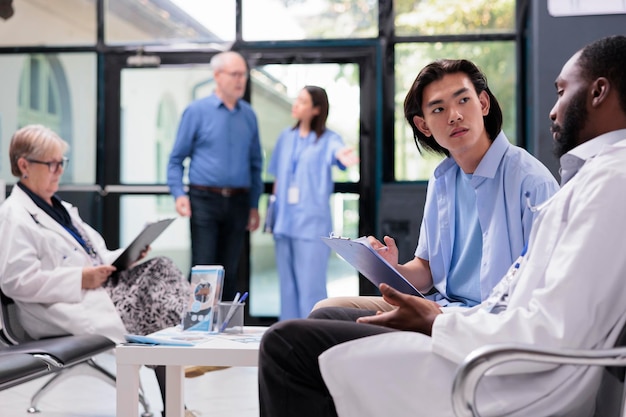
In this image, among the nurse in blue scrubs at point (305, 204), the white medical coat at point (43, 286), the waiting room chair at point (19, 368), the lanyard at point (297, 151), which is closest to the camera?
the waiting room chair at point (19, 368)

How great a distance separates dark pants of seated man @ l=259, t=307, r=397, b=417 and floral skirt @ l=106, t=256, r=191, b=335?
1826 mm

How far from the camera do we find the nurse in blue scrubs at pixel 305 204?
224 inches

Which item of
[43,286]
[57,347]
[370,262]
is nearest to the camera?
[370,262]

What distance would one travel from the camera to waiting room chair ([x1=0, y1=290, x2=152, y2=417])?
2.94 metres

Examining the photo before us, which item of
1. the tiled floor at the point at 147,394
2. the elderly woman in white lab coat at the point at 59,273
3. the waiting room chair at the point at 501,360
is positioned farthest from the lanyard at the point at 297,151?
the waiting room chair at the point at 501,360

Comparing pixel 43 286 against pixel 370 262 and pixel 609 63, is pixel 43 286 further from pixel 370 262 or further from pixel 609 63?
pixel 609 63

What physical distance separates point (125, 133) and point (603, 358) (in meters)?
5.38

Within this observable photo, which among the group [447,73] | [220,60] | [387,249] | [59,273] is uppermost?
[220,60]

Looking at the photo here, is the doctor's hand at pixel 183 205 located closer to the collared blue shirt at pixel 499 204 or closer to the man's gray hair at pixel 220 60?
the man's gray hair at pixel 220 60

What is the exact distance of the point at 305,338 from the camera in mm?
1767

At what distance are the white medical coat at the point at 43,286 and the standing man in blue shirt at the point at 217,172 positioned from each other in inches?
83.6

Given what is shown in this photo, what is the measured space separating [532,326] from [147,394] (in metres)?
2.95

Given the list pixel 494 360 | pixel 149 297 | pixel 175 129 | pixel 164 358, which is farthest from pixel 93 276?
pixel 175 129

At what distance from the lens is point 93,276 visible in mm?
3561
